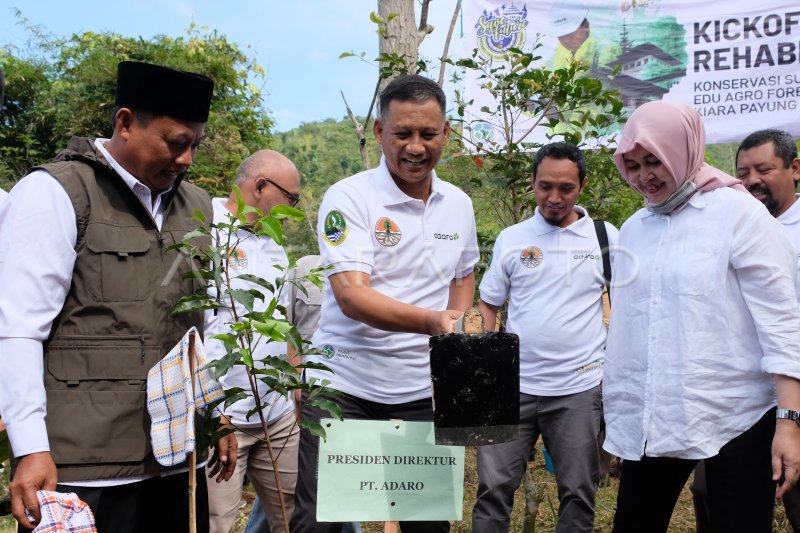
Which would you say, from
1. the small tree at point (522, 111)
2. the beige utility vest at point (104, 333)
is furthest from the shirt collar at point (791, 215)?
the beige utility vest at point (104, 333)

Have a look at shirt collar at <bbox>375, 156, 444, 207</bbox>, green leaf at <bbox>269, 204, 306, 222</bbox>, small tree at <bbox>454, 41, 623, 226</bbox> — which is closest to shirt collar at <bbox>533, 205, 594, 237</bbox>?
small tree at <bbox>454, 41, 623, 226</bbox>

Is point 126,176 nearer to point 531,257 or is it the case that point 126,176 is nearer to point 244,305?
point 244,305

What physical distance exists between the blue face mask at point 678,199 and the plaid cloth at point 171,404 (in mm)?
1424

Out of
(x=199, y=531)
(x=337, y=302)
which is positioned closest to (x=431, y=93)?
(x=337, y=302)

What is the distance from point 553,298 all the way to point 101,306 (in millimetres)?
2139

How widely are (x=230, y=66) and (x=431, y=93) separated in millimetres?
7293

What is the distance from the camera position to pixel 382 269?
95.2 inches

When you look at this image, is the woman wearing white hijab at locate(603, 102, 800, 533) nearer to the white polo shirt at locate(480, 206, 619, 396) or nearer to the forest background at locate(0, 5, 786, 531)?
the white polo shirt at locate(480, 206, 619, 396)

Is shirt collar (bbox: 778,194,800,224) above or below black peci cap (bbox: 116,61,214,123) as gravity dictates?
below

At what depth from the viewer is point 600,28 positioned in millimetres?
5656

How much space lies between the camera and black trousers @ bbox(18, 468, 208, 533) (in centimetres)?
183

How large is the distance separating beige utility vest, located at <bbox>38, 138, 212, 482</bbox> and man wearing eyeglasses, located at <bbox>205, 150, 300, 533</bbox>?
108 centimetres

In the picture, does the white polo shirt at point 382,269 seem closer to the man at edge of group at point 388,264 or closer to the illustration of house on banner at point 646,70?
the man at edge of group at point 388,264

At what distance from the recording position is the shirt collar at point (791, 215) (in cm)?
338
